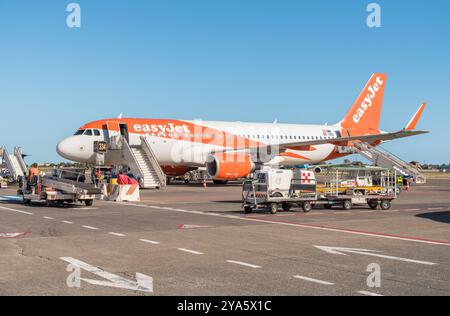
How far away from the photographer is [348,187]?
960 inches

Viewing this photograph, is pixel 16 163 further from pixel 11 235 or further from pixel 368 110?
pixel 11 235

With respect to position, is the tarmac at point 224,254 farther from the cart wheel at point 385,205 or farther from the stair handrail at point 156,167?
the stair handrail at point 156,167

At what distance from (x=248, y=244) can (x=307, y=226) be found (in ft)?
14.2

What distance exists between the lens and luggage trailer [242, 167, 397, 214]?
21.2 m

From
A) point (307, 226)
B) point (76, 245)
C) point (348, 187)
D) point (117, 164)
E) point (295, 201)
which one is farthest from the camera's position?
point (117, 164)

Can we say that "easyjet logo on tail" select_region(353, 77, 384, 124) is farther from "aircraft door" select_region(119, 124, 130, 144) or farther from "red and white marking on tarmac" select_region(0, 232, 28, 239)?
"red and white marking on tarmac" select_region(0, 232, 28, 239)

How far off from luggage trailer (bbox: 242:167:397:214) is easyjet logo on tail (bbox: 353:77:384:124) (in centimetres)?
2630

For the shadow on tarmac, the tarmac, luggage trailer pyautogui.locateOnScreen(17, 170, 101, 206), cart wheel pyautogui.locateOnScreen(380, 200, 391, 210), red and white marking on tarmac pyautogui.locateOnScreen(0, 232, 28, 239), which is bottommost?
the shadow on tarmac

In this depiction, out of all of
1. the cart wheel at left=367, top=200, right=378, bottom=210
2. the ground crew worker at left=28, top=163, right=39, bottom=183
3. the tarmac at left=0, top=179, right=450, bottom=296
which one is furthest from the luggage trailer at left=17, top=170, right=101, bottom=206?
the cart wheel at left=367, top=200, right=378, bottom=210

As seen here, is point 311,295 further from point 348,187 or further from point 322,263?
point 348,187

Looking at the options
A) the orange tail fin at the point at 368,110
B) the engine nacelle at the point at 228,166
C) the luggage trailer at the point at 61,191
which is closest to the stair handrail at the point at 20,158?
the engine nacelle at the point at 228,166

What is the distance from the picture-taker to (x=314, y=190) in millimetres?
22188
